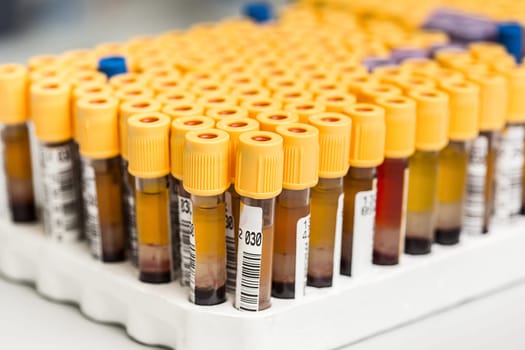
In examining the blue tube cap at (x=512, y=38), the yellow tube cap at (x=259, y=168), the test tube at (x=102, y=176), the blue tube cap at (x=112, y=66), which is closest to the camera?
the yellow tube cap at (x=259, y=168)

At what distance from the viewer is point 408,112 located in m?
0.70

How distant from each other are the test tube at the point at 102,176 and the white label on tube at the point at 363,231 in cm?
20

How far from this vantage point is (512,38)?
971 mm

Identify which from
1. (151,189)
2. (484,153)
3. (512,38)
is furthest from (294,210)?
(512,38)

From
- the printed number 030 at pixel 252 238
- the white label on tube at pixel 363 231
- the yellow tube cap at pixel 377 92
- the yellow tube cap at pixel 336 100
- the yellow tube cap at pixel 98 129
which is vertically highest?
the yellow tube cap at pixel 377 92

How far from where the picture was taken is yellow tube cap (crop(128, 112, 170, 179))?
65 cm

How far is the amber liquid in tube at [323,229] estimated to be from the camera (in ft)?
2.19

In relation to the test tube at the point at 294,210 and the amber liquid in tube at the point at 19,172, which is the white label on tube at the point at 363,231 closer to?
the test tube at the point at 294,210

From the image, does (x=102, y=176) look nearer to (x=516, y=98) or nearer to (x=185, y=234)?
(x=185, y=234)

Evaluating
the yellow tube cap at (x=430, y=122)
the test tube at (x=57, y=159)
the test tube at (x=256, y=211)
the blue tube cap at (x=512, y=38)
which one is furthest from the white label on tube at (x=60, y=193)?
the blue tube cap at (x=512, y=38)

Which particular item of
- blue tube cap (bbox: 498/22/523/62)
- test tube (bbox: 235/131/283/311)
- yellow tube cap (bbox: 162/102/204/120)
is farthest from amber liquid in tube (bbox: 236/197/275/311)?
blue tube cap (bbox: 498/22/523/62)

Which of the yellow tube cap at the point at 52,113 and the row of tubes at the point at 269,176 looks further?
the yellow tube cap at the point at 52,113

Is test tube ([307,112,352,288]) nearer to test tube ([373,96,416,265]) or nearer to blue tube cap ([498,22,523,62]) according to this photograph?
test tube ([373,96,416,265])

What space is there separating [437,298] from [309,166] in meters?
0.21
